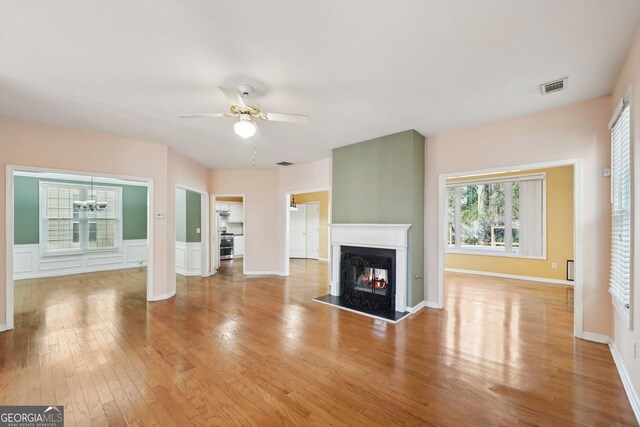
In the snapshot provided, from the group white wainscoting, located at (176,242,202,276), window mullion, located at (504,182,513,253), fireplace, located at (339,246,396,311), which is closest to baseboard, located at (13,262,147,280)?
white wainscoting, located at (176,242,202,276)

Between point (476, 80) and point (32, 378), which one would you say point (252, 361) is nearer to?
point (32, 378)

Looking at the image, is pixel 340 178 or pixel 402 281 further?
pixel 340 178

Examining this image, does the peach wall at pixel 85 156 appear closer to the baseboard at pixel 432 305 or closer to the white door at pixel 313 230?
the baseboard at pixel 432 305

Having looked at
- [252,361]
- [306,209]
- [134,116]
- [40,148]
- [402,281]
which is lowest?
[252,361]

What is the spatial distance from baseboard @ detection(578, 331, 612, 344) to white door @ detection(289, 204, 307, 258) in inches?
299

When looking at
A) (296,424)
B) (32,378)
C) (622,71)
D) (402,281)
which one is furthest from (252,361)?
(622,71)

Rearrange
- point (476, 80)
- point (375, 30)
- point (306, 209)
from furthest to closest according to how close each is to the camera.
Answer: point (306, 209)
point (476, 80)
point (375, 30)

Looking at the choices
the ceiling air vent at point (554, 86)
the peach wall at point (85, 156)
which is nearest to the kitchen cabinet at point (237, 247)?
the peach wall at point (85, 156)

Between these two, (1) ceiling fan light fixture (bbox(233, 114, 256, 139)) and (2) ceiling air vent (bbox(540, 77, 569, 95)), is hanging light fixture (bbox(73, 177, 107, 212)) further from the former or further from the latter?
(2) ceiling air vent (bbox(540, 77, 569, 95))

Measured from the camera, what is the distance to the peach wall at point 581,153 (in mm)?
2910

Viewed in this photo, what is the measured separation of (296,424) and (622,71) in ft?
13.2

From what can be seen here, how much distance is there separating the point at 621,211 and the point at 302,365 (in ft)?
10.7

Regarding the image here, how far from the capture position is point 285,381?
2.24 metres

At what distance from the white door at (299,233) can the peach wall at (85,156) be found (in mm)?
5495
